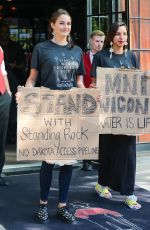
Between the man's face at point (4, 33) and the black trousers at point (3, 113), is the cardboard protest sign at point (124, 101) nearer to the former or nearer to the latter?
the black trousers at point (3, 113)

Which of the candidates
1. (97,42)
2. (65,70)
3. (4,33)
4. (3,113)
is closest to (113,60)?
(65,70)

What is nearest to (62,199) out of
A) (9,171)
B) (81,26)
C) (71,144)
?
(71,144)

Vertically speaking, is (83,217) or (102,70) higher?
(102,70)

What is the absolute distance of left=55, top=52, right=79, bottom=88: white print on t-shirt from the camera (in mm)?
4043

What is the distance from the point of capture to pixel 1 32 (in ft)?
23.3

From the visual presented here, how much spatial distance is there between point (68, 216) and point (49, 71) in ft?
4.04

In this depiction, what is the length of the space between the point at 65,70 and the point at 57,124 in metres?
0.45

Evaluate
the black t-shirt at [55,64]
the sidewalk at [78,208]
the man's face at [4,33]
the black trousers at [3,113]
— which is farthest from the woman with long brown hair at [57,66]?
the man's face at [4,33]

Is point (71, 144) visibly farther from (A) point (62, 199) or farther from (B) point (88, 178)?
(B) point (88, 178)

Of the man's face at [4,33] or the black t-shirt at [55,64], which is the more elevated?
the man's face at [4,33]

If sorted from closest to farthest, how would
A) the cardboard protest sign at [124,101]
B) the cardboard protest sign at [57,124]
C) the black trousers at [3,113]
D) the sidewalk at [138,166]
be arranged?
the cardboard protest sign at [57,124], the cardboard protest sign at [124,101], the black trousers at [3,113], the sidewalk at [138,166]

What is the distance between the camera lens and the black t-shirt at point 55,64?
4035 millimetres

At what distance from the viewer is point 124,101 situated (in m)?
4.45

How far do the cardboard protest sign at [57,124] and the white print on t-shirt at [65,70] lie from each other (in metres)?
0.08
